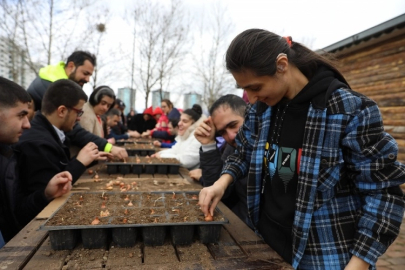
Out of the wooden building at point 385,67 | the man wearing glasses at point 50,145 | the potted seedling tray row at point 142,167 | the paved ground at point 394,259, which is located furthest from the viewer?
the wooden building at point 385,67

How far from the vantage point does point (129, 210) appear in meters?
1.48

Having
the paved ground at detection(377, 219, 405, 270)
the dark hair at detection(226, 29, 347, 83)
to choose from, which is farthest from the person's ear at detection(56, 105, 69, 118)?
the paved ground at detection(377, 219, 405, 270)

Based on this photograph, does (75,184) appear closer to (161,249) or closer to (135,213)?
(135,213)

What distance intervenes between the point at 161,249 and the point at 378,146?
3.27 feet

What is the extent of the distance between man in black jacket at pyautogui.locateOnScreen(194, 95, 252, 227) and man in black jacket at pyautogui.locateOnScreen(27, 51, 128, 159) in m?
1.22

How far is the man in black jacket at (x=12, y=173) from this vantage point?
1.72 meters

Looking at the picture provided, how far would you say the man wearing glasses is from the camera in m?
2.04

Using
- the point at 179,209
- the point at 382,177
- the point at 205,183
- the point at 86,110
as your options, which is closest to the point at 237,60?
the point at 382,177

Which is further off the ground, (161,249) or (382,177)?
(382,177)

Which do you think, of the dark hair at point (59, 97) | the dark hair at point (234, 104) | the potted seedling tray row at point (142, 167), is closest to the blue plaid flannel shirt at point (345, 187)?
the dark hair at point (234, 104)

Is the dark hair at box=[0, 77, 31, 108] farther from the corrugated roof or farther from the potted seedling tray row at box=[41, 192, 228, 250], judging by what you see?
the corrugated roof

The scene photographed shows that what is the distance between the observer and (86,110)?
398 centimetres

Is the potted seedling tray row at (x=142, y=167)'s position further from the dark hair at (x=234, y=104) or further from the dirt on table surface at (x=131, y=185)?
the dark hair at (x=234, y=104)

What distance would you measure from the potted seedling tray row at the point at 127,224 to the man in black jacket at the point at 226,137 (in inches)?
26.7
